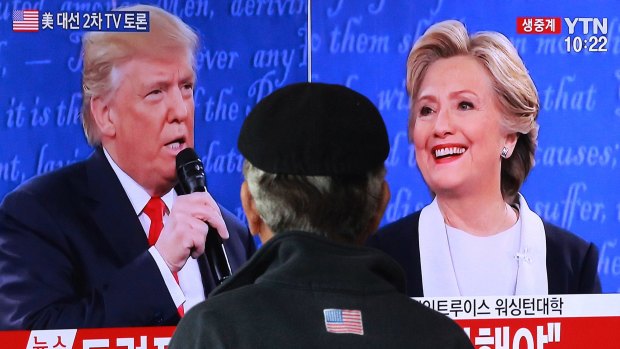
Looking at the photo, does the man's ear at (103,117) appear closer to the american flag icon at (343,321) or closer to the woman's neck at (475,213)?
the woman's neck at (475,213)

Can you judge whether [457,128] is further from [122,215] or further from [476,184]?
[122,215]

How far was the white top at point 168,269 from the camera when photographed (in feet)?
10.5

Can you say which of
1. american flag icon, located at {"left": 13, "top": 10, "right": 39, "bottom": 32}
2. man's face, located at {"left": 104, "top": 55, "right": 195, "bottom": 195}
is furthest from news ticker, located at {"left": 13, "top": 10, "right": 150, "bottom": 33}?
man's face, located at {"left": 104, "top": 55, "right": 195, "bottom": 195}

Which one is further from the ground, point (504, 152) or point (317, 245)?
point (504, 152)

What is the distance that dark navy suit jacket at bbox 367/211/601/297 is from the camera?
3346 mm

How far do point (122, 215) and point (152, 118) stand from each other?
33cm

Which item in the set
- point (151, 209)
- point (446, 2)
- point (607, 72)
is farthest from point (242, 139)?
point (607, 72)

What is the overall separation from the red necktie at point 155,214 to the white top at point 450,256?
33.3 inches

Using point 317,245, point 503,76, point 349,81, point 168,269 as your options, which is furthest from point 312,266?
point 503,76

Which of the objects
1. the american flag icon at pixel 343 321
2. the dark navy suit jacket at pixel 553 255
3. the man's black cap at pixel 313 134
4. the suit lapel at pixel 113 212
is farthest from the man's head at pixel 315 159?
the dark navy suit jacket at pixel 553 255

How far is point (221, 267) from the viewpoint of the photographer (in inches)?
128

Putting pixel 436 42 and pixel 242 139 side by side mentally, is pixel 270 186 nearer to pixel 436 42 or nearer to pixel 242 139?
pixel 242 139

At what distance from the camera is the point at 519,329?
3350 mm

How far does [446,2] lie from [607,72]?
625mm
